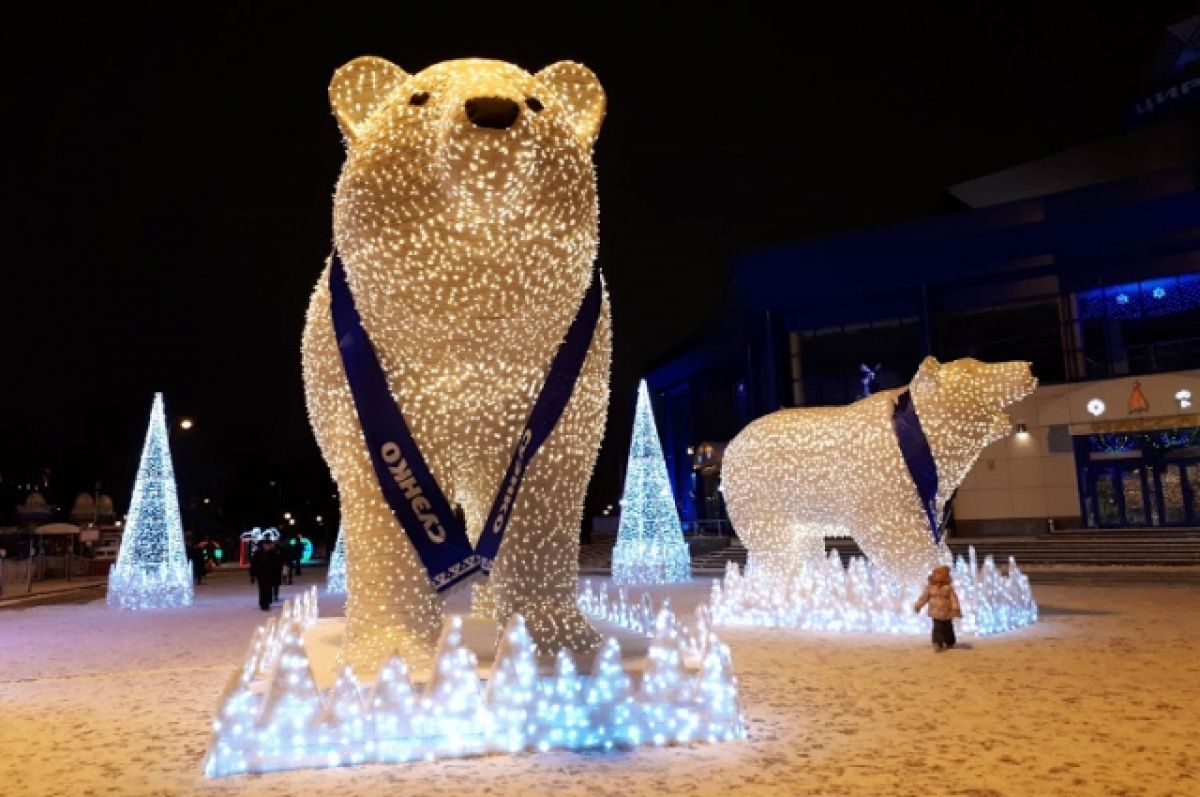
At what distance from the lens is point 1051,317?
23484 mm

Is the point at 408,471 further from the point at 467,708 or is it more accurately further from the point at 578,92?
the point at 578,92

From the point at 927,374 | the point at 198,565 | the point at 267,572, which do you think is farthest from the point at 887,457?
the point at 198,565

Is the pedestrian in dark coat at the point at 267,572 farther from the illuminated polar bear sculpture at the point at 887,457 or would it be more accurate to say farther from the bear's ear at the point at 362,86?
the bear's ear at the point at 362,86

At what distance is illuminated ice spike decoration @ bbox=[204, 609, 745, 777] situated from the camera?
12.6 feet

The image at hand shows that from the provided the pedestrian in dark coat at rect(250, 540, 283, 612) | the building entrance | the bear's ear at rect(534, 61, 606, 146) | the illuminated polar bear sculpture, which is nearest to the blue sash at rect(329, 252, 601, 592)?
the bear's ear at rect(534, 61, 606, 146)

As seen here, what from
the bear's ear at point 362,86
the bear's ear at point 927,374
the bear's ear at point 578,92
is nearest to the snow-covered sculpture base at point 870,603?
the bear's ear at point 927,374

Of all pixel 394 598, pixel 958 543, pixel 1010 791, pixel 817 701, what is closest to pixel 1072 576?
pixel 958 543

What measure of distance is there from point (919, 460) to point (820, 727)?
163 inches

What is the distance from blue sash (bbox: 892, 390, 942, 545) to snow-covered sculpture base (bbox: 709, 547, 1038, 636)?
0.57 metres

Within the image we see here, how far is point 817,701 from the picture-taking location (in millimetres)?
5070

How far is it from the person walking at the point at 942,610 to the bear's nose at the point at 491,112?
508 centimetres

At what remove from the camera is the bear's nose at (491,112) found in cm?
368

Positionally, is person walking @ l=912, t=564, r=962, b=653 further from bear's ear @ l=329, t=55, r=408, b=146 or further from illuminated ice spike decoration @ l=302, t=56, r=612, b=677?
bear's ear @ l=329, t=55, r=408, b=146

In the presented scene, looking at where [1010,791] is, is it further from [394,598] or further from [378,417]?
[378,417]
